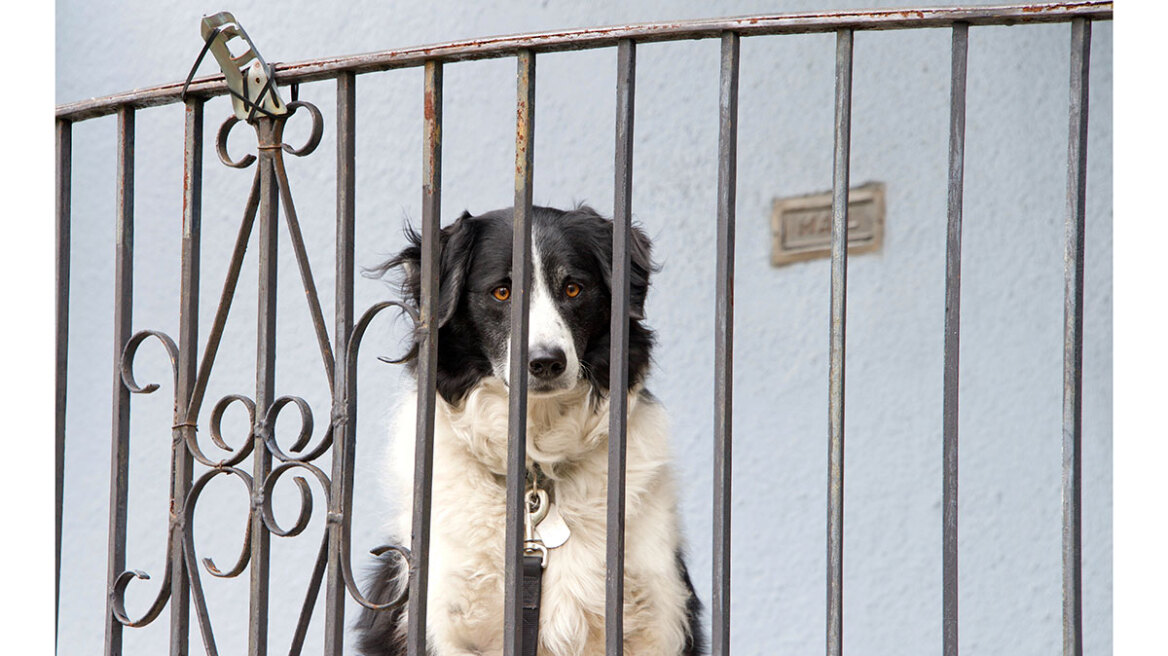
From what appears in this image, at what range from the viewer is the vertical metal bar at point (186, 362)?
1662mm

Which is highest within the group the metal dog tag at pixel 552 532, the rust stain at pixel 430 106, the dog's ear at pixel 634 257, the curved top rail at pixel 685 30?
the curved top rail at pixel 685 30

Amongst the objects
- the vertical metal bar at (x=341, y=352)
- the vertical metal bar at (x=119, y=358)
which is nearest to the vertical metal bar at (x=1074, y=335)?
the vertical metal bar at (x=341, y=352)

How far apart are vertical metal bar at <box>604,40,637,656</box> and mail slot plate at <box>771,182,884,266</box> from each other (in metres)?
2.08

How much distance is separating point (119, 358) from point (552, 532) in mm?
1012

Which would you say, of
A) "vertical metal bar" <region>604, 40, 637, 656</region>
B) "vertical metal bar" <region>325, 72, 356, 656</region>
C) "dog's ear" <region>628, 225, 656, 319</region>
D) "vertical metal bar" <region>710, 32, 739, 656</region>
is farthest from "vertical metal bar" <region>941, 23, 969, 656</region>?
"dog's ear" <region>628, 225, 656, 319</region>

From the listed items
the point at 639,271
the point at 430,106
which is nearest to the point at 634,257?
the point at 639,271

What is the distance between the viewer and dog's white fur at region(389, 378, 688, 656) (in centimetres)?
241

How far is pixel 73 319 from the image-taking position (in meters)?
3.29

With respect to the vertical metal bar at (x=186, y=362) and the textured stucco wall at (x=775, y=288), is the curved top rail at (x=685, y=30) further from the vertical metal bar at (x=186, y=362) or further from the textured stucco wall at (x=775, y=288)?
the textured stucco wall at (x=775, y=288)

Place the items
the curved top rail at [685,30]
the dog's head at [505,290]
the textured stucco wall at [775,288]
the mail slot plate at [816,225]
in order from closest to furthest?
the curved top rail at [685,30] < the dog's head at [505,290] < the textured stucco wall at [775,288] < the mail slot plate at [816,225]

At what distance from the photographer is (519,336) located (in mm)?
1573

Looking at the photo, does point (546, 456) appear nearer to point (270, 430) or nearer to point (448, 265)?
point (448, 265)

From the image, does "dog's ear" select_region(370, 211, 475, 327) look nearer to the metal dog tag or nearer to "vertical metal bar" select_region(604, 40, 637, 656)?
the metal dog tag

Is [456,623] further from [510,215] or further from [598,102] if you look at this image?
[598,102]
